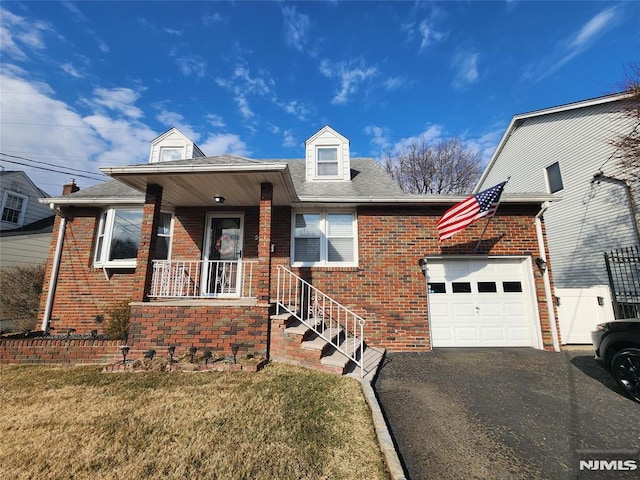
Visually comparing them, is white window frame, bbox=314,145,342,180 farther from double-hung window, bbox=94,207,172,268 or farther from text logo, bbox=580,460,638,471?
text logo, bbox=580,460,638,471

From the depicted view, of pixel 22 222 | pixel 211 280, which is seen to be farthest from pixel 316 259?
pixel 22 222

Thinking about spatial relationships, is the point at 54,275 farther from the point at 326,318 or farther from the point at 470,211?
the point at 470,211

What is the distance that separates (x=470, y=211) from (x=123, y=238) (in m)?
8.89

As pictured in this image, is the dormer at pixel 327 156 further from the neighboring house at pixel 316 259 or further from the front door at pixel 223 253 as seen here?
the front door at pixel 223 253

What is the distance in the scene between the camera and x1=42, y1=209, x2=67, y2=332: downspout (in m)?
6.90

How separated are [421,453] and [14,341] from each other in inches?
302

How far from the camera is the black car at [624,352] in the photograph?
12.4ft

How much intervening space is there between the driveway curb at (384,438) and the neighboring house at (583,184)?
7.41 metres

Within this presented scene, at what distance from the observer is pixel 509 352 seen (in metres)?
6.05

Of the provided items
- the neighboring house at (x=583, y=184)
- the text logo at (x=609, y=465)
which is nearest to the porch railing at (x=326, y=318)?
the text logo at (x=609, y=465)

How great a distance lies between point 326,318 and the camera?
649cm

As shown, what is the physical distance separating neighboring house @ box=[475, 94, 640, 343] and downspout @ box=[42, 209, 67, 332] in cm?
1407

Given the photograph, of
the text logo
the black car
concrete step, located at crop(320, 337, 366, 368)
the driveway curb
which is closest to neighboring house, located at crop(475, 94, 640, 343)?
the black car

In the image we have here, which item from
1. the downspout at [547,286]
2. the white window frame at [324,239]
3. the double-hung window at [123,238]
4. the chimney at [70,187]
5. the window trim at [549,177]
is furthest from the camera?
the window trim at [549,177]
